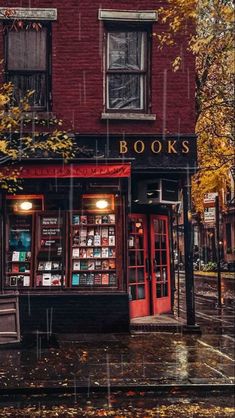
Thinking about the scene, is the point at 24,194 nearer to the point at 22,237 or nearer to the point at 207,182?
the point at 22,237

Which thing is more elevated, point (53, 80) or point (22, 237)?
point (53, 80)

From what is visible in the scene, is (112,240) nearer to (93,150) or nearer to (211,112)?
(93,150)

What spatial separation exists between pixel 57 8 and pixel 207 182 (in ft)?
62.9

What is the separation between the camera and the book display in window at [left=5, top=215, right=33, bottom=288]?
45.1 ft

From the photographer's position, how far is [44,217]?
1397 centimetres

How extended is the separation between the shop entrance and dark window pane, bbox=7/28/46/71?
14.9 ft

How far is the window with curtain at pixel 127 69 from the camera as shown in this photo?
14.6m

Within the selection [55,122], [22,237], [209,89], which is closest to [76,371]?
[22,237]

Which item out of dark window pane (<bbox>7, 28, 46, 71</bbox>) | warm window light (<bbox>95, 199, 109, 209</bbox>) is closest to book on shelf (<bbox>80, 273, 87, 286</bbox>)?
warm window light (<bbox>95, 199, 109, 209</bbox>)

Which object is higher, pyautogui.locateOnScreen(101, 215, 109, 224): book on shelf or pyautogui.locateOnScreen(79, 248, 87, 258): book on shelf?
pyautogui.locateOnScreen(101, 215, 109, 224): book on shelf

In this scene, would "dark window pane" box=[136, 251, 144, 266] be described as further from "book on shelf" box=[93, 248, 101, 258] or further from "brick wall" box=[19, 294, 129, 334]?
"brick wall" box=[19, 294, 129, 334]

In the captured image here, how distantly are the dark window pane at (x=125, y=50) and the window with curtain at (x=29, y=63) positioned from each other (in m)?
1.66

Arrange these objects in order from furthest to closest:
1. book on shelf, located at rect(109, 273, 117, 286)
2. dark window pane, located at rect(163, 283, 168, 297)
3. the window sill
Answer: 1. dark window pane, located at rect(163, 283, 168, 297)
2. the window sill
3. book on shelf, located at rect(109, 273, 117, 286)

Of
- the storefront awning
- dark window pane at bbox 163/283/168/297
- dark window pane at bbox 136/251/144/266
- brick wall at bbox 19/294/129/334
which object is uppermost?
the storefront awning
